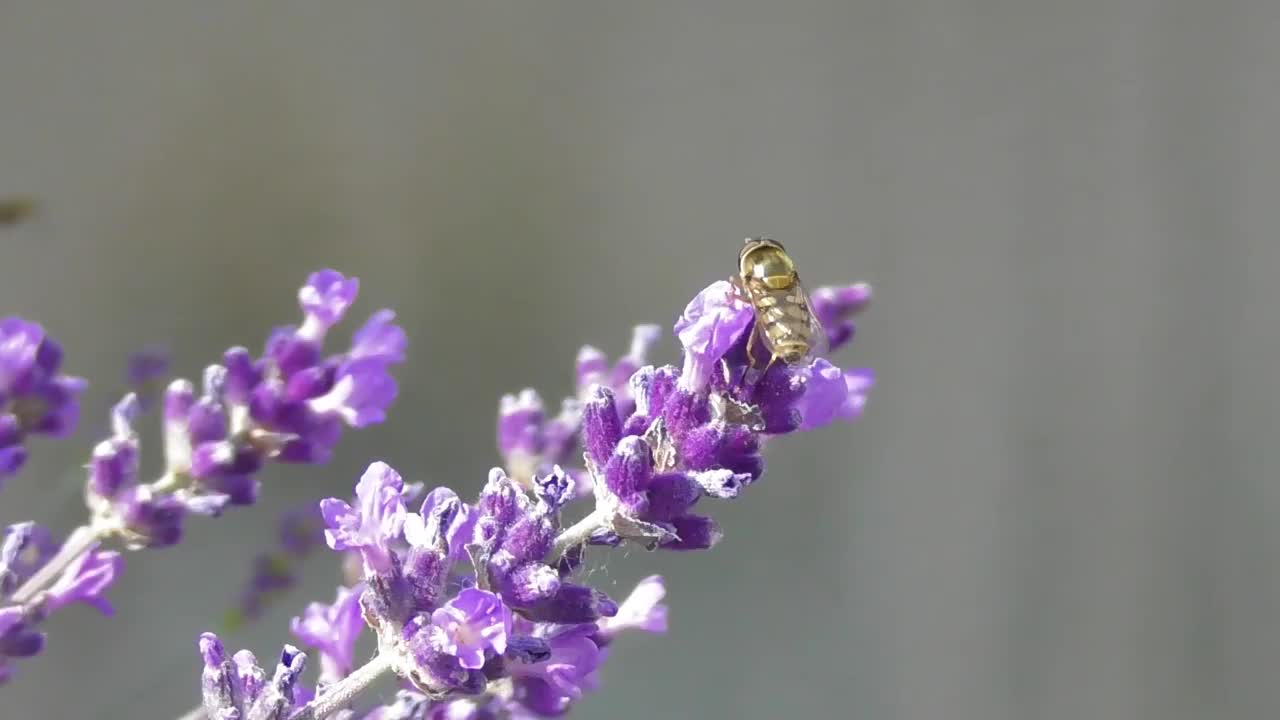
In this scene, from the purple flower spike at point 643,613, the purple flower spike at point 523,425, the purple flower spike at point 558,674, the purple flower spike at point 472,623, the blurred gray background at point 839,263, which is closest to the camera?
the purple flower spike at point 472,623

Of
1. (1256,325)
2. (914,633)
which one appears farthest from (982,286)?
(914,633)

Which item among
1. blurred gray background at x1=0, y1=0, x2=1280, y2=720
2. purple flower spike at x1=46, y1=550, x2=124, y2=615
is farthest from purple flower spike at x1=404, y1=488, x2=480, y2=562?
blurred gray background at x1=0, y1=0, x2=1280, y2=720

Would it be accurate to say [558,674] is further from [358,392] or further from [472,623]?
[358,392]

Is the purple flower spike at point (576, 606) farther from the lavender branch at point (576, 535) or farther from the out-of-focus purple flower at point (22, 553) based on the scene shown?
the out-of-focus purple flower at point (22, 553)

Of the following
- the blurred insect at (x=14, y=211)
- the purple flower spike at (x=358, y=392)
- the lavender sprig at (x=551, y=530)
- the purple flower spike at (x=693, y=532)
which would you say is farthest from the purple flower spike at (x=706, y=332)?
the blurred insect at (x=14, y=211)

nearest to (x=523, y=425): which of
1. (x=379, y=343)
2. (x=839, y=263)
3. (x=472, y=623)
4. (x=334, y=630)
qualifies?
(x=379, y=343)

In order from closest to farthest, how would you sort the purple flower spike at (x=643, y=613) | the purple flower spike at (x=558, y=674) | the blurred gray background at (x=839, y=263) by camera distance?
the purple flower spike at (x=558, y=674) → the purple flower spike at (x=643, y=613) → the blurred gray background at (x=839, y=263)

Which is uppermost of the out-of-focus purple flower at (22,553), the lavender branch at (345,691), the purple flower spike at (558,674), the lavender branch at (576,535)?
the out-of-focus purple flower at (22,553)

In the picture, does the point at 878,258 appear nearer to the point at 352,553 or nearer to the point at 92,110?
the point at 92,110
